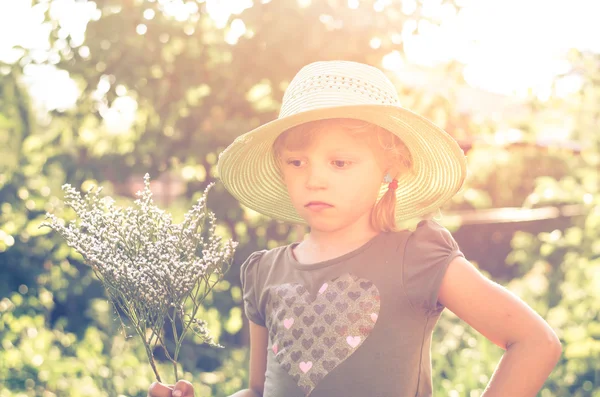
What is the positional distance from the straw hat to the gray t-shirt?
0.23 m

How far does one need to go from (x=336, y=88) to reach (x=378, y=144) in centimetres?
19

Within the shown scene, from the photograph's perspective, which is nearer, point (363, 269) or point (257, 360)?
point (363, 269)

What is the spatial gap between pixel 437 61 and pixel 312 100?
2.47 meters

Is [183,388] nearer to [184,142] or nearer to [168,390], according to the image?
[168,390]

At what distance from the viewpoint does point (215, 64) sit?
4.02m

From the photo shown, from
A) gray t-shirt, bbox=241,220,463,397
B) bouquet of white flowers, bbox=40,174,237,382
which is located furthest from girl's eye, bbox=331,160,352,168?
bouquet of white flowers, bbox=40,174,237,382

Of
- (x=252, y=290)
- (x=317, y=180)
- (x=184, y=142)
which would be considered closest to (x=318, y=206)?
(x=317, y=180)

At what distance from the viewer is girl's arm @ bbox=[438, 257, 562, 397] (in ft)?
5.41

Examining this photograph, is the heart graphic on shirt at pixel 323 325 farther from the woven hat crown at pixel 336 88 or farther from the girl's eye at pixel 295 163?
the woven hat crown at pixel 336 88

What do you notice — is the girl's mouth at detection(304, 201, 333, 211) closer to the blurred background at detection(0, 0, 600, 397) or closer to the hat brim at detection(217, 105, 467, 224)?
the hat brim at detection(217, 105, 467, 224)

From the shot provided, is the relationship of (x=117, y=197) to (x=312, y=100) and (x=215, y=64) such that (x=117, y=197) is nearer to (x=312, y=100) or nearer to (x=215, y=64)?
(x=215, y=64)

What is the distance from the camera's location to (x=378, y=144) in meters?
1.95

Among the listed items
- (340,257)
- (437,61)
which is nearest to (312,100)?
(340,257)

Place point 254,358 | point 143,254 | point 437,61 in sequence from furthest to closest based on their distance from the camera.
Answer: point 437,61
point 254,358
point 143,254
